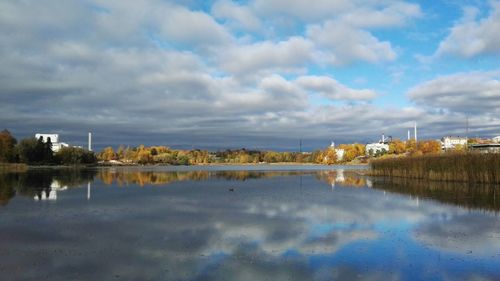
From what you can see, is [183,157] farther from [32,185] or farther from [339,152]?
[32,185]

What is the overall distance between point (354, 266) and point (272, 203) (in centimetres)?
1098

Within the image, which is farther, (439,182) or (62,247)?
(439,182)

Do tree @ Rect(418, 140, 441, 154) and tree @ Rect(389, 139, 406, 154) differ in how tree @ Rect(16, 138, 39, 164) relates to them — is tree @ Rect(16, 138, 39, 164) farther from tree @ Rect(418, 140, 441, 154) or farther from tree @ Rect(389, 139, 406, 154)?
tree @ Rect(389, 139, 406, 154)

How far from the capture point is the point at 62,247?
31.5 ft

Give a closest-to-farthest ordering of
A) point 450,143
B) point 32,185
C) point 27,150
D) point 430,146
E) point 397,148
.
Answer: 1. point 32,185
2. point 27,150
3. point 430,146
4. point 450,143
5. point 397,148

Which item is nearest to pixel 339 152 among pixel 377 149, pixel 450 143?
pixel 377 149

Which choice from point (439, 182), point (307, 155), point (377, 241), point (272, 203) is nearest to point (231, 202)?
point (272, 203)

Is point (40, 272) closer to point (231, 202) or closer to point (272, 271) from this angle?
point (272, 271)

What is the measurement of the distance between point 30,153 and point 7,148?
4.88 metres

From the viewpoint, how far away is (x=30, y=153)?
302 ft

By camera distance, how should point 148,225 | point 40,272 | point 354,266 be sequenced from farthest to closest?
point 148,225 → point 354,266 → point 40,272

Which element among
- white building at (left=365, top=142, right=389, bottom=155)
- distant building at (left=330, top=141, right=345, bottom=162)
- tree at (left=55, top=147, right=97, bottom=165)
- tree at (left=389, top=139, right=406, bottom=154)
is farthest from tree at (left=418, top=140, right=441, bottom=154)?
tree at (left=55, top=147, right=97, bottom=165)

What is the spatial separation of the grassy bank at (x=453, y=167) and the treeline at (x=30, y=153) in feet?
254

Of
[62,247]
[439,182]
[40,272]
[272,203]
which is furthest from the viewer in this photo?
[439,182]
